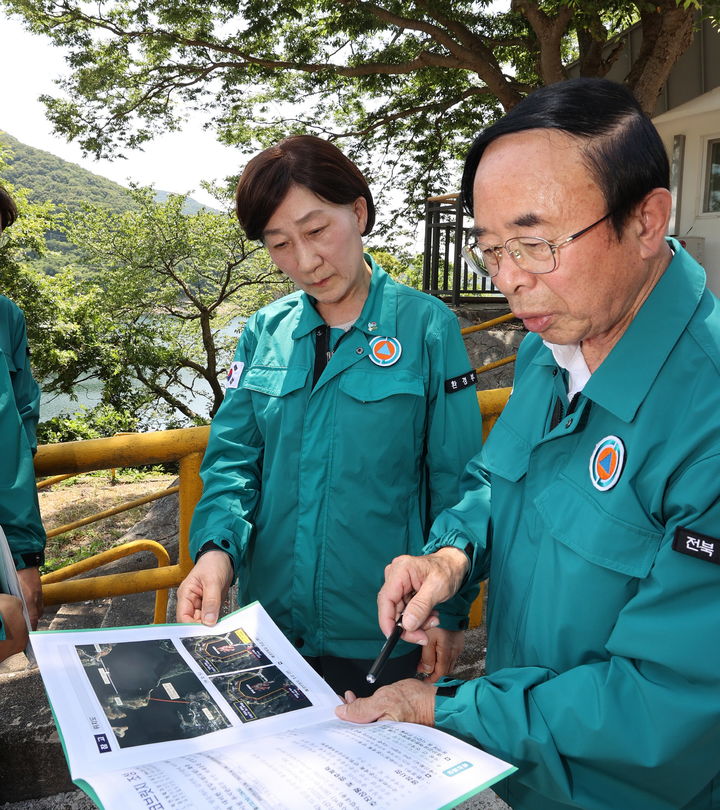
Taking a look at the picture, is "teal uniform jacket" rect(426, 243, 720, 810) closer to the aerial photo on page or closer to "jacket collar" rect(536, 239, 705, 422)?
"jacket collar" rect(536, 239, 705, 422)

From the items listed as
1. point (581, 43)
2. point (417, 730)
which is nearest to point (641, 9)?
point (581, 43)

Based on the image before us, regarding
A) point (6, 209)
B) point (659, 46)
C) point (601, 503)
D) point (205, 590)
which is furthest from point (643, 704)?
point (659, 46)

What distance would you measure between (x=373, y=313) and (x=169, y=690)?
113 centimetres

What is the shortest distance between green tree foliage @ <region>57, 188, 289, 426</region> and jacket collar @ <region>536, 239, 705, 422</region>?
1528 cm

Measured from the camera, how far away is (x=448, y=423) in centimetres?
192

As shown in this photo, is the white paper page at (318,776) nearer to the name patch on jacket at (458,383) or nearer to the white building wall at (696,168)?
the name patch on jacket at (458,383)

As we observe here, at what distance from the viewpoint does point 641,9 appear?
6832mm

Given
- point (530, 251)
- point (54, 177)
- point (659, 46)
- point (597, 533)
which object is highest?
point (54, 177)

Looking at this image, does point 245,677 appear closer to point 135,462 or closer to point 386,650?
point 386,650

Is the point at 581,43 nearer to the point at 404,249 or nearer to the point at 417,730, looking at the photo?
the point at 404,249

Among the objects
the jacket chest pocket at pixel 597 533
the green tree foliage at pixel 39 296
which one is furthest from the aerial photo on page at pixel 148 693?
the green tree foliage at pixel 39 296

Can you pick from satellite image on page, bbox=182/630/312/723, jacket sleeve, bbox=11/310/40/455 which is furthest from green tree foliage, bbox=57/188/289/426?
satellite image on page, bbox=182/630/312/723

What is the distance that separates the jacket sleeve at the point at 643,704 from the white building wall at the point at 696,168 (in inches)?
366

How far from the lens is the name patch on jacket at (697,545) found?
96 cm
